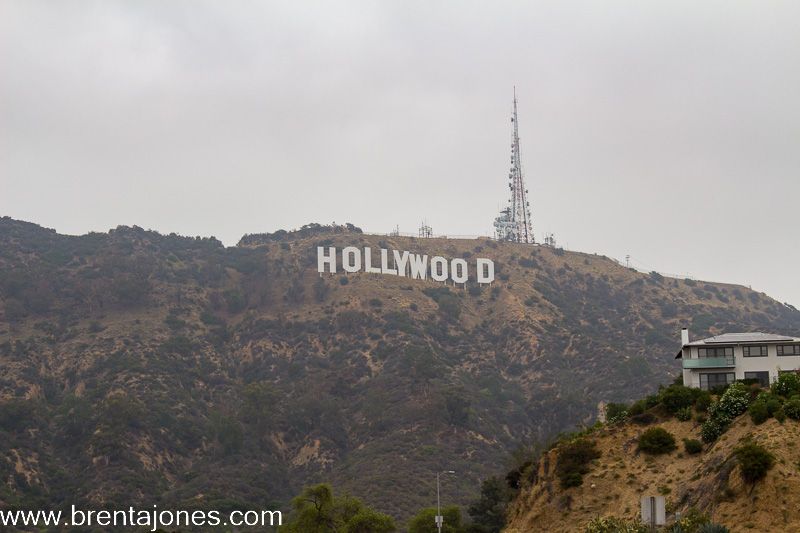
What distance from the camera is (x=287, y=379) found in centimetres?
17238

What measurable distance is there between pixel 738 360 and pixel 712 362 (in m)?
1.72

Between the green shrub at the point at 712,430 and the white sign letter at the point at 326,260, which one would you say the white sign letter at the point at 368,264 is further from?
the green shrub at the point at 712,430

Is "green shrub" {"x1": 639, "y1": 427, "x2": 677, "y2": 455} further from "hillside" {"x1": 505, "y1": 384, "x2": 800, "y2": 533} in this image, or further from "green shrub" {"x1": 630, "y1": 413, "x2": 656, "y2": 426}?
"green shrub" {"x1": 630, "y1": 413, "x2": 656, "y2": 426}

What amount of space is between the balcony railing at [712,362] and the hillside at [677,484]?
741 cm

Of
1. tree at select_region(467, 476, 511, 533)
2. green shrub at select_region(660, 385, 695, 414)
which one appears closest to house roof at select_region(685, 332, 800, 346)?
green shrub at select_region(660, 385, 695, 414)

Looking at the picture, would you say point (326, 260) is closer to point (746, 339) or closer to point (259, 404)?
point (259, 404)

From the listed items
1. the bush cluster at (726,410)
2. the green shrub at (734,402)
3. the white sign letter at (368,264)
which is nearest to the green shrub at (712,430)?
the bush cluster at (726,410)

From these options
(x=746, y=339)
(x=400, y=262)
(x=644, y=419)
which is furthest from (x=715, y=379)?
(x=400, y=262)

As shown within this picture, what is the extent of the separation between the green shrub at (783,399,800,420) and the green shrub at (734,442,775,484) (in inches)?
221

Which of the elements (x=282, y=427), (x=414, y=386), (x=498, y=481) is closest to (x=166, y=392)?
(x=282, y=427)

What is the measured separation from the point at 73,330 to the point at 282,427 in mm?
41507

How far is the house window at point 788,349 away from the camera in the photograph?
74.8 metres

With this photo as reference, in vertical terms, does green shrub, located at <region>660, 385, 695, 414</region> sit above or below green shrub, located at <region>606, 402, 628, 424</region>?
above

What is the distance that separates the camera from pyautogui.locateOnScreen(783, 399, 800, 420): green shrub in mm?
57344
